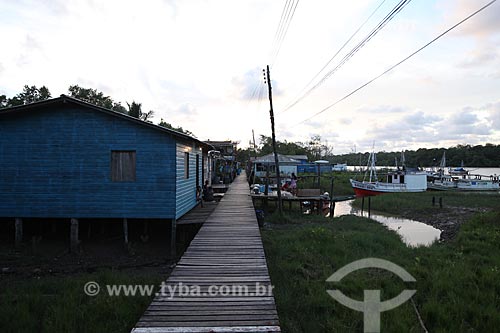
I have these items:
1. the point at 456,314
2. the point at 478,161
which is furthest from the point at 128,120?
the point at 478,161

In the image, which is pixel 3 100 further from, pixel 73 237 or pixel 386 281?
pixel 386 281

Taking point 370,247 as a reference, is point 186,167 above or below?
above

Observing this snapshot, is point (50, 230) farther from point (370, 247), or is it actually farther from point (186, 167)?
point (370, 247)

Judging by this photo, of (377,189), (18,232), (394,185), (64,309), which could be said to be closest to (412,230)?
(377,189)

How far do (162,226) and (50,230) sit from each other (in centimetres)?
430

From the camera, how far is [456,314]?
5844mm

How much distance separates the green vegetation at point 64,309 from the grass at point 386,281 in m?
2.73

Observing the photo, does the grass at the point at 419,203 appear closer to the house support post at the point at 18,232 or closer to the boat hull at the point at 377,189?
the boat hull at the point at 377,189

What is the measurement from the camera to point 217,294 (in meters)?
4.46

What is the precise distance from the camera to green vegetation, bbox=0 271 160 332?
522cm

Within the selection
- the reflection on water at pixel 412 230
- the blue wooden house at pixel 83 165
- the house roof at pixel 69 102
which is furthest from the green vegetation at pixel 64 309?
the reflection on water at pixel 412 230

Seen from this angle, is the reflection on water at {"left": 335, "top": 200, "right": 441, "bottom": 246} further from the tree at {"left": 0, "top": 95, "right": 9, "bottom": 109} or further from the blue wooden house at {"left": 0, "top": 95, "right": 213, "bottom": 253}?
the tree at {"left": 0, "top": 95, "right": 9, "bottom": 109}

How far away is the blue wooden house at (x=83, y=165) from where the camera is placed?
35.4 ft

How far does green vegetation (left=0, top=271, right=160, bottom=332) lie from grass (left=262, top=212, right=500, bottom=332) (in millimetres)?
2733
